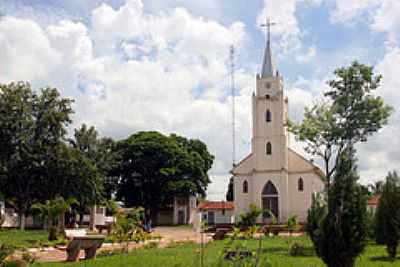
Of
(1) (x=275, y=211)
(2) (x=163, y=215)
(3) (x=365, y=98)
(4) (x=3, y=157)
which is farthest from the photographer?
(2) (x=163, y=215)

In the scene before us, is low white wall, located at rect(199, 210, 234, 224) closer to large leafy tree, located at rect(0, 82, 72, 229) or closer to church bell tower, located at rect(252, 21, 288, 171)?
church bell tower, located at rect(252, 21, 288, 171)

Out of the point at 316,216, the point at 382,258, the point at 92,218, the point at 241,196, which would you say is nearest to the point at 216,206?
the point at 241,196

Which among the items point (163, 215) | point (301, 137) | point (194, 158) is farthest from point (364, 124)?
point (163, 215)

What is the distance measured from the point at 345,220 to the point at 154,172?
1654 inches

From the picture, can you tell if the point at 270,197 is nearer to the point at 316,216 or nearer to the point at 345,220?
the point at 316,216

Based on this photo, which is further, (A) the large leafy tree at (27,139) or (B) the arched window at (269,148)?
(B) the arched window at (269,148)

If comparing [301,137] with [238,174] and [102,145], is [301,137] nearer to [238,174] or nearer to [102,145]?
[238,174]

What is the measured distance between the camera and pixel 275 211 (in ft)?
165

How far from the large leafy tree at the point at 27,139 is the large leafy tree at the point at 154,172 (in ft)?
50.4

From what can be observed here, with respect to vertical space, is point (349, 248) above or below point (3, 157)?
below

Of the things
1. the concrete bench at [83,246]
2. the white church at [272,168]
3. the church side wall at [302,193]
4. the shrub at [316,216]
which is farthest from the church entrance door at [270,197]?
the concrete bench at [83,246]

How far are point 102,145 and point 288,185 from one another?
1876 centimetres

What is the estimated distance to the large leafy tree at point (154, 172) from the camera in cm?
5312

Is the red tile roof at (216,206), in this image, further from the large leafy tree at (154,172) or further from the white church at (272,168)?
the white church at (272,168)
